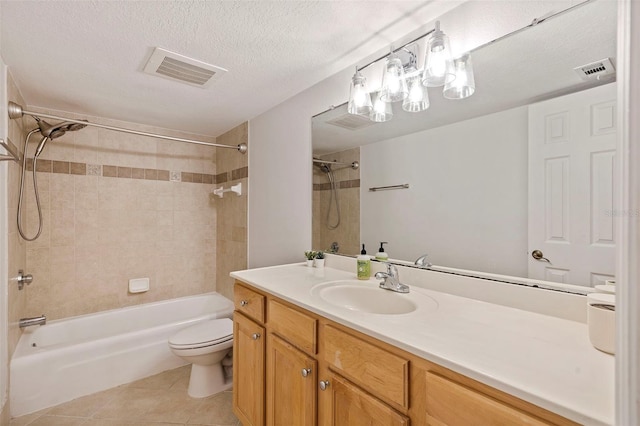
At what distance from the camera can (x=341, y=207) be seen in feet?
6.08

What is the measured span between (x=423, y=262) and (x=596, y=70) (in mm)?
910

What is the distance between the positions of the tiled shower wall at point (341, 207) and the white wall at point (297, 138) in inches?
3.3

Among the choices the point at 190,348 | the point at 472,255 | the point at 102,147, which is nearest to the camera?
the point at 472,255

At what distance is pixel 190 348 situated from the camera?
198cm

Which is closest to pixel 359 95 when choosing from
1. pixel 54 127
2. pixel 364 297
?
pixel 364 297

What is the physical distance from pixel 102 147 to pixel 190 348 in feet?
6.52

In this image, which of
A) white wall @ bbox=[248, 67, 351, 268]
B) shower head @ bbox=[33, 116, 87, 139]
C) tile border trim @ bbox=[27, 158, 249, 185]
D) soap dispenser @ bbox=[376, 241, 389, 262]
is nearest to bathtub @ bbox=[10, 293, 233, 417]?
white wall @ bbox=[248, 67, 351, 268]

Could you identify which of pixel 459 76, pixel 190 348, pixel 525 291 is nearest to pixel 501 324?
pixel 525 291

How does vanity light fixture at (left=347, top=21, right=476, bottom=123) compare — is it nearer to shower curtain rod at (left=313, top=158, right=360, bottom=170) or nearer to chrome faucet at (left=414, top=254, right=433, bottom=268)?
shower curtain rod at (left=313, top=158, right=360, bottom=170)

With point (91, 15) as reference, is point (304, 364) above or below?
below

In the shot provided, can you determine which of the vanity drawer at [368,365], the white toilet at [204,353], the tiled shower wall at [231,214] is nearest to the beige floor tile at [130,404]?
the white toilet at [204,353]

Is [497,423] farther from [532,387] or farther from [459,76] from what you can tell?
[459,76]

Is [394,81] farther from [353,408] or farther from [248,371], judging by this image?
[248,371]

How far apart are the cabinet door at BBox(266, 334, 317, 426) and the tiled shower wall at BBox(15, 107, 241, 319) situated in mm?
2092
